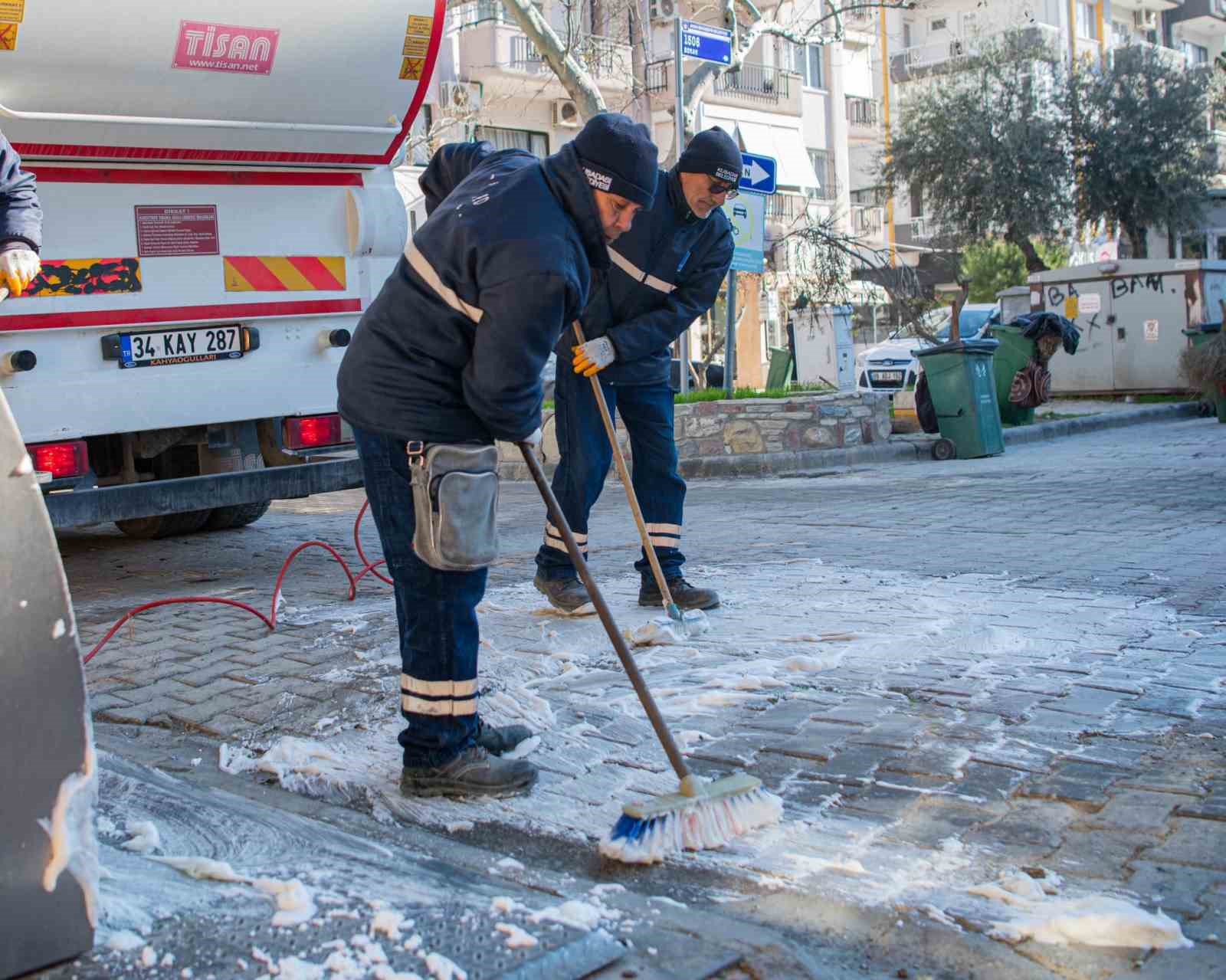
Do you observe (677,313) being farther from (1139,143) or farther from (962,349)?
(1139,143)

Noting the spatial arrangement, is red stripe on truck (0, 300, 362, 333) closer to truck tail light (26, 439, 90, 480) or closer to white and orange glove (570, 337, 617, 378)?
truck tail light (26, 439, 90, 480)

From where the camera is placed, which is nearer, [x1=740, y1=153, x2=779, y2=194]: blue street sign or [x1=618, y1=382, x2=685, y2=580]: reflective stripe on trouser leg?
[x1=618, y1=382, x2=685, y2=580]: reflective stripe on trouser leg

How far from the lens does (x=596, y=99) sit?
44.9 ft

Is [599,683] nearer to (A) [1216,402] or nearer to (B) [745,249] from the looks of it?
(B) [745,249]

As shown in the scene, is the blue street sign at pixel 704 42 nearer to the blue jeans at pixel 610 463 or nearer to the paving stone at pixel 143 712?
the blue jeans at pixel 610 463

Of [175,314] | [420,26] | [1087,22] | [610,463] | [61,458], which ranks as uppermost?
[1087,22]

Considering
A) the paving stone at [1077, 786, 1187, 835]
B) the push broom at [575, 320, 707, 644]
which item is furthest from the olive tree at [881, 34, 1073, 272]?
the paving stone at [1077, 786, 1187, 835]

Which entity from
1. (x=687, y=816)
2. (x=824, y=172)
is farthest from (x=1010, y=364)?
(x=824, y=172)

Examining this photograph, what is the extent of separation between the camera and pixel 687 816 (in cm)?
292

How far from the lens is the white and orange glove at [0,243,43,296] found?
3.90 metres

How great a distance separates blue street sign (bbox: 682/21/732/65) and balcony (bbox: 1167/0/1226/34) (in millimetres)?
46943

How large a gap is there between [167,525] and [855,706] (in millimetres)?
5833

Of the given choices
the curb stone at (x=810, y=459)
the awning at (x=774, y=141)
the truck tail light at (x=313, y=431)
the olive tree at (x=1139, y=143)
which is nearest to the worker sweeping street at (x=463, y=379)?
the truck tail light at (x=313, y=431)

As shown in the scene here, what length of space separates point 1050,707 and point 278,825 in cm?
211
